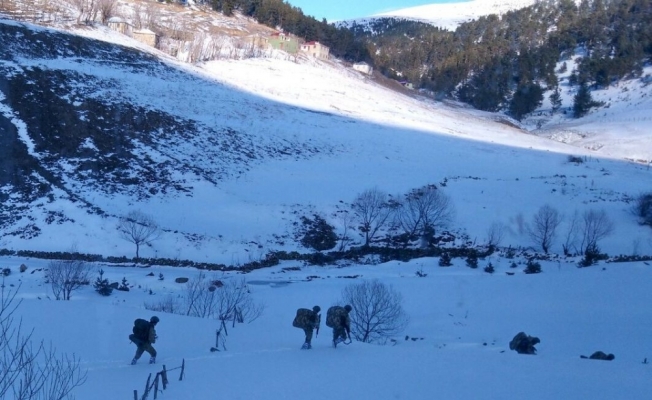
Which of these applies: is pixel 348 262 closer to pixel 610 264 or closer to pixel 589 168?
pixel 610 264

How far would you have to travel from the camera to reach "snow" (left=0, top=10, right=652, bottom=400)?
967cm

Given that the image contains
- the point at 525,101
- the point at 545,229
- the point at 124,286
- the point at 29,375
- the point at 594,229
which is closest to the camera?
the point at 29,375

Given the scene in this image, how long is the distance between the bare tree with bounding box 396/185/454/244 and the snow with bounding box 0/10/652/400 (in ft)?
3.21

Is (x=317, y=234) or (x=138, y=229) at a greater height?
(x=317, y=234)

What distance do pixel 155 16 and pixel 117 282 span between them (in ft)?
241

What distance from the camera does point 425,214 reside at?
32.0 m

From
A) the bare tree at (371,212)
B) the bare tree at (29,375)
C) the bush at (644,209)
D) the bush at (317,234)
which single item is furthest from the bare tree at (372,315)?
the bush at (644,209)

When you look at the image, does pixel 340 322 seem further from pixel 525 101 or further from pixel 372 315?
pixel 525 101

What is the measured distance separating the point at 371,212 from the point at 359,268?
24.7 ft

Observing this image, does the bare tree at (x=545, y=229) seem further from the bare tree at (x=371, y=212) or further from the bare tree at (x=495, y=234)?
the bare tree at (x=371, y=212)

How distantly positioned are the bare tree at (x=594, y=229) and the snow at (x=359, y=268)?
784 millimetres

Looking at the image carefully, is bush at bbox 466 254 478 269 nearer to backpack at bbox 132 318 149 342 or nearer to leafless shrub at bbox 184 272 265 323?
leafless shrub at bbox 184 272 265 323

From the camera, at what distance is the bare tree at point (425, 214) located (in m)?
32.1

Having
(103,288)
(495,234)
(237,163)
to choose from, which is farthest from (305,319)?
(237,163)
